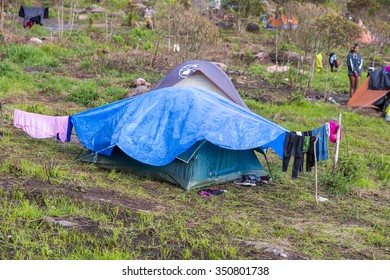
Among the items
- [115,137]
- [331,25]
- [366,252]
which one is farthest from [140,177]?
[331,25]

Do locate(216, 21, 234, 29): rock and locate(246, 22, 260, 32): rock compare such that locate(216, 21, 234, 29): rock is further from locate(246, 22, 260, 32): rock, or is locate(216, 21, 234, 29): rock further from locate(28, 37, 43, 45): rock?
locate(28, 37, 43, 45): rock

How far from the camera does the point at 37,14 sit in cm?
2772

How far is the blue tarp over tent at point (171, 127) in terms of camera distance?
8.29 m

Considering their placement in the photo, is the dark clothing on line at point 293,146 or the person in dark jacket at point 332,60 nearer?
the dark clothing on line at point 293,146

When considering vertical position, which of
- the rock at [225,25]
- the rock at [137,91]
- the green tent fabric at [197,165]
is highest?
the green tent fabric at [197,165]

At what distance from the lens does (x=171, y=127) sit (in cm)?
861

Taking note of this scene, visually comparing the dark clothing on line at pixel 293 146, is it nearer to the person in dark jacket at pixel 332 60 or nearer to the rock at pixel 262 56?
the person in dark jacket at pixel 332 60

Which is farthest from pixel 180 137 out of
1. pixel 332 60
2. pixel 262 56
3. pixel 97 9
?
pixel 97 9

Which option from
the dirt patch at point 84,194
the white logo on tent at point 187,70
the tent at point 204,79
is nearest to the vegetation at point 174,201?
the dirt patch at point 84,194

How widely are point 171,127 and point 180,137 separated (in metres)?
0.30

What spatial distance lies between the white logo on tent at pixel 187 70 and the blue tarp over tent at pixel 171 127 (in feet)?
6.53

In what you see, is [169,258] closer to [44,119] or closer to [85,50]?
[44,119]

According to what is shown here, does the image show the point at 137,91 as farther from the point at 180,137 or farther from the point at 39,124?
the point at 180,137

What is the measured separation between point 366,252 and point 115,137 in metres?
3.79
